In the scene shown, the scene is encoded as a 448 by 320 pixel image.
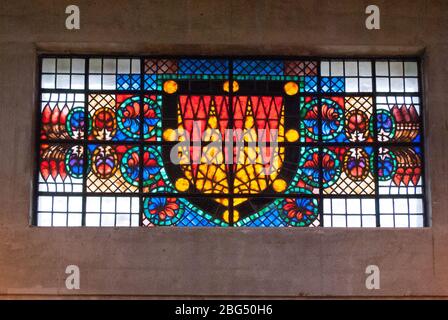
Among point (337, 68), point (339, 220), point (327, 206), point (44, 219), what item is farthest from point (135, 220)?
point (337, 68)

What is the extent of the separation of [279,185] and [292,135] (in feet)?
1.84

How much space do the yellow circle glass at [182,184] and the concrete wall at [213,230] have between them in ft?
1.64

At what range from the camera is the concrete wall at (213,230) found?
866 centimetres

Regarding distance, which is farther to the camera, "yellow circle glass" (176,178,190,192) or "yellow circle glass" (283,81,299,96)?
"yellow circle glass" (283,81,299,96)

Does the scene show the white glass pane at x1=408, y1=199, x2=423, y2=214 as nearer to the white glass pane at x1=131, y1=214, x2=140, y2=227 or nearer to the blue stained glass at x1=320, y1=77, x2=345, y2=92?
the blue stained glass at x1=320, y1=77, x2=345, y2=92

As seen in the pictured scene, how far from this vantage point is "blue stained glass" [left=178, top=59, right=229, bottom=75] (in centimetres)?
923

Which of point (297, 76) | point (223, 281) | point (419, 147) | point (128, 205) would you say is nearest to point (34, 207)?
point (128, 205)

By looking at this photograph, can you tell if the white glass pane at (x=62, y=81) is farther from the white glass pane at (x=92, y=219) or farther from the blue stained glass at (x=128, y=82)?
the white glass pane at (x=92, y=219)

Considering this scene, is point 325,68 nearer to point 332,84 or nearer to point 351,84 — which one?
point 332,84

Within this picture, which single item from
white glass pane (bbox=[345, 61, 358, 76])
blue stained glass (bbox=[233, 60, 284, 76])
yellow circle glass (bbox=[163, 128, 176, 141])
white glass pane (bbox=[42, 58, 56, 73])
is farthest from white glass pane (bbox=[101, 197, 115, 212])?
white glass pane (bbox=[345, 61, 358, 76])

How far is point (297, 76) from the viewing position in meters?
9.23

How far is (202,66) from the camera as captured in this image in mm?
9250

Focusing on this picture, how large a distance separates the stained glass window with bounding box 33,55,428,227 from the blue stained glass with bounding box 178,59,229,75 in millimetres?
11

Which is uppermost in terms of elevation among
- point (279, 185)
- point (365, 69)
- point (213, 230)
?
point (365, 69)
